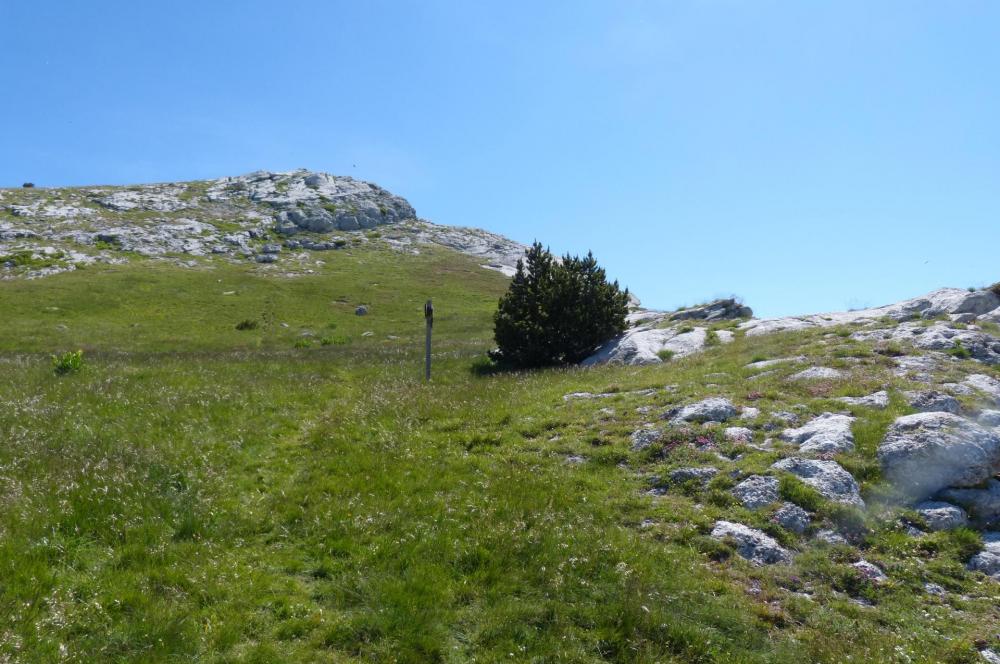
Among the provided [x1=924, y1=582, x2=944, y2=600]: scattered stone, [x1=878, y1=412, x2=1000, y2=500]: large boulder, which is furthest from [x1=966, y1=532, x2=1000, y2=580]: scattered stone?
[x1=878, y1=412, x2=1000, y2=500]: large boulder

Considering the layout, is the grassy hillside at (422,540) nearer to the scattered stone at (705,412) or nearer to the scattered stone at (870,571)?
the scattered stone at (870,571)

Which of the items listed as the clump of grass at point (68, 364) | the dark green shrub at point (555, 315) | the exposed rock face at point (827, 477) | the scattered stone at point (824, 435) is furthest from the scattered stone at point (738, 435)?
the clump of grass at point (68, 364)

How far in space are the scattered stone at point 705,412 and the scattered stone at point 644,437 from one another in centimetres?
81

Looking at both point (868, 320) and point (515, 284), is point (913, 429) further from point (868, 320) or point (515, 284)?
point (515, 284)

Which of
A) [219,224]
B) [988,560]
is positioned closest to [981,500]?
[988,560]

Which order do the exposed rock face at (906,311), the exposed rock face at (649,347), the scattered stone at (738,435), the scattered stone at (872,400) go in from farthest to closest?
the exposed rock face at (649,347) < the exposed rock face at (906,311) < the scattered stone at (872,400) < the scattered stone at (738,435)

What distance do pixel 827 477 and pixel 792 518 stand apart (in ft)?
5.19

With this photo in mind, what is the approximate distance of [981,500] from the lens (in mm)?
10328

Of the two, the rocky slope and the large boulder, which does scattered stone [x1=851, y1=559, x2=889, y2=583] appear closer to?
the large boulder

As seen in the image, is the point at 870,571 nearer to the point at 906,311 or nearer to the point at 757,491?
the point at 757,491

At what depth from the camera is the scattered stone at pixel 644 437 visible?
43.5 ft

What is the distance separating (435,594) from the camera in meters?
7.90

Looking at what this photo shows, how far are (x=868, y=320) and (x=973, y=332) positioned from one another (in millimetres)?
5588

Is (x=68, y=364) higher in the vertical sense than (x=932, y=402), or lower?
higher
